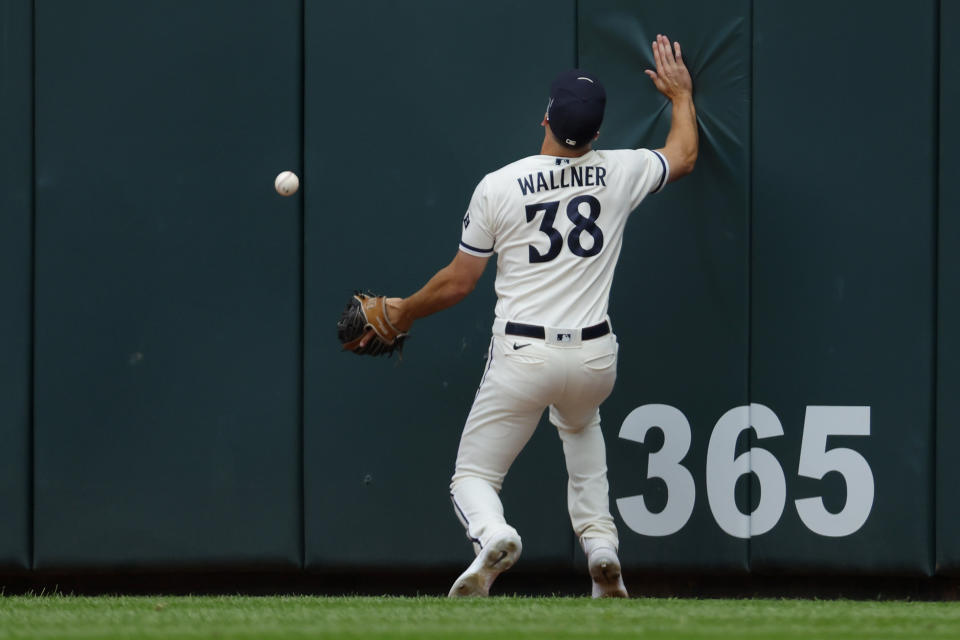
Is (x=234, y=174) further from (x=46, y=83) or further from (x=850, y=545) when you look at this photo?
(x=850, y=545)

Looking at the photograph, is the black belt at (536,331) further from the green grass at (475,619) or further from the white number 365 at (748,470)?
the green grass at (475,619)

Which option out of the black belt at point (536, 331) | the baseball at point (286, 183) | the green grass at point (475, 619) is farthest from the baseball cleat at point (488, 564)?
the baseball at point (286, 183)

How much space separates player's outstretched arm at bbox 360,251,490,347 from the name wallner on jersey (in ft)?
1.10

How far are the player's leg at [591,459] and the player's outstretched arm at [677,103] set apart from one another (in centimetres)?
83

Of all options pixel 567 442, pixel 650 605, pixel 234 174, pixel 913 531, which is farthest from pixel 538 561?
pixel 234 174

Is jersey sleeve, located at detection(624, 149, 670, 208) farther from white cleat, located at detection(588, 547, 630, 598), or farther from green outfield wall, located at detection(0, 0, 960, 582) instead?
white cleat, located at detection(588, 547, 630, 598)

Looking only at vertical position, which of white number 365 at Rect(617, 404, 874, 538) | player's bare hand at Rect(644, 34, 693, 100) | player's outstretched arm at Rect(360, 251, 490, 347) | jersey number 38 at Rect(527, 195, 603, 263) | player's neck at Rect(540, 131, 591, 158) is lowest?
white number 365 at Rect(617, 404, 874, 538)

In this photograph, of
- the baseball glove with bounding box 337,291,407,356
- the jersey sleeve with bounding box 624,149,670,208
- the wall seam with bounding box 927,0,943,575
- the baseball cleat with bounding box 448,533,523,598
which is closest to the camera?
the baseball cleat with bounding box 448,533,523,598

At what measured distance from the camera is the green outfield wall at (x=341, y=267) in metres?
4.91

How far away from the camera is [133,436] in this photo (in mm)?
5090

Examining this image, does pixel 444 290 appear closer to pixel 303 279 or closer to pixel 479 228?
pixel 479 228

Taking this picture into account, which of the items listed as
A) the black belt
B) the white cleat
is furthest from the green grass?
the black belt

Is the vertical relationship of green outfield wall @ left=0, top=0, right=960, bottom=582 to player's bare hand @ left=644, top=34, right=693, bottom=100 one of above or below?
below

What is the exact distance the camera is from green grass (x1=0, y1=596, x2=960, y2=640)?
316cm
